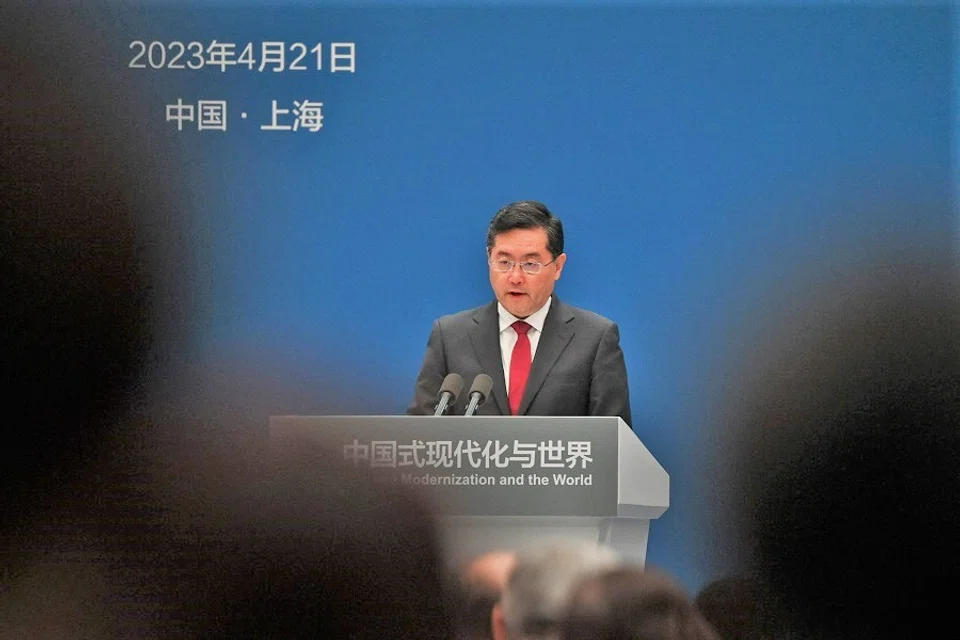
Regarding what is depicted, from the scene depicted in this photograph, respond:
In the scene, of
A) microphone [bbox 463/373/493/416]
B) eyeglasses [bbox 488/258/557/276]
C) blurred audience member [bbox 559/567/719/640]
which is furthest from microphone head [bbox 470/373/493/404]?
blurred audience member [bbox 559/567/719/640]

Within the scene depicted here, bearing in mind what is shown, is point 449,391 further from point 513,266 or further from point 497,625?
point 497,625

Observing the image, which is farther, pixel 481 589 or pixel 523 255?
pixel 523 255

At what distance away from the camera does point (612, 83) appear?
11.2 ft

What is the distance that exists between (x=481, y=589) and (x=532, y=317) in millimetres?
633

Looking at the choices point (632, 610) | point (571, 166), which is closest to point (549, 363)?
point (571, 166)

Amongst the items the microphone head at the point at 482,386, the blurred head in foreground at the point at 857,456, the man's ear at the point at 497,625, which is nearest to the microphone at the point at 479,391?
the microphone head at the point at 482,386

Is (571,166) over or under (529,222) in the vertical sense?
over

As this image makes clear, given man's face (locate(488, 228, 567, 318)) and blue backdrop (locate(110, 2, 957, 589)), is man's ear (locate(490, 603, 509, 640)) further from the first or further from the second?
man's face (locate(488, 228, 567, 318))

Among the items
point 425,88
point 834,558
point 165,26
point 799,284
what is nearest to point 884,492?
point 834,558

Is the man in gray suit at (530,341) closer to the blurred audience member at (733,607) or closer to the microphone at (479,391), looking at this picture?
the microphone at (479,391)

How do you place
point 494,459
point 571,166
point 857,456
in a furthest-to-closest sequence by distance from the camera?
point 571,166 < point 857,456 < point 494,459

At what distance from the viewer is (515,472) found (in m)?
3.18

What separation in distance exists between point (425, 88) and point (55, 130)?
893mm

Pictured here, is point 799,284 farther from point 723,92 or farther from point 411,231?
point 411,231
